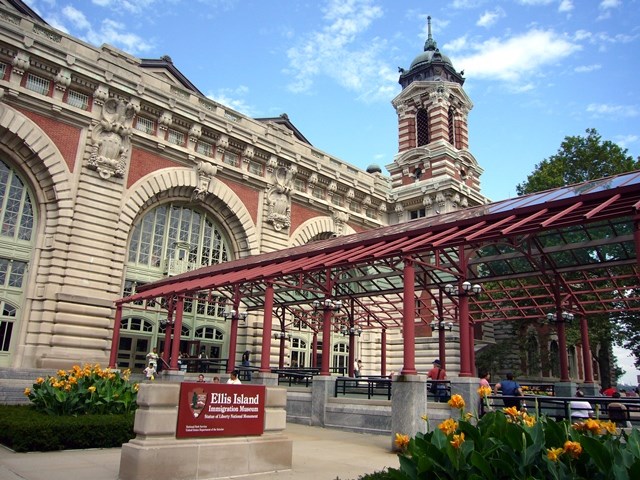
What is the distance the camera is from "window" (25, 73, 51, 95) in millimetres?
27136

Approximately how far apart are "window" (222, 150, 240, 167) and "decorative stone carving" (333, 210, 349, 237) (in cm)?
956

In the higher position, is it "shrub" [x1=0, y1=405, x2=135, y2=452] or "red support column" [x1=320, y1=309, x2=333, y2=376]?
"red support column" [x1=320, y1=309, x2=333, y2=376]

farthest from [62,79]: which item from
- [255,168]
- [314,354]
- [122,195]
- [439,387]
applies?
[439,387]

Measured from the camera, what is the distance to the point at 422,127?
169ft

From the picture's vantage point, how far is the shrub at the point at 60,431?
10.5 m

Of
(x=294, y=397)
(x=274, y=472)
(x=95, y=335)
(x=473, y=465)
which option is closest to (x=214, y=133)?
(x=95, y=335)

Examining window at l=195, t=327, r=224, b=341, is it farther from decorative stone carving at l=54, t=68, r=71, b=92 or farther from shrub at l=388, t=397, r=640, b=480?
shrub at l=388, t=397, r=640, b=480

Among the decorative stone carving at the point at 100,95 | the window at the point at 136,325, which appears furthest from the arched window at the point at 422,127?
the window at the point at 136,325

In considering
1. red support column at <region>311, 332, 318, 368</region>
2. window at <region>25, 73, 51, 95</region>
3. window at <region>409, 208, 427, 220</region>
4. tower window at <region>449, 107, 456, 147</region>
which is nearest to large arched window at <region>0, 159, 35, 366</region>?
window at <region>25, 73, 51, 95</region>

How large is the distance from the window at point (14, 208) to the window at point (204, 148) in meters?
10.5

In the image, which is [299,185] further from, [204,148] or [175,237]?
[175,237]

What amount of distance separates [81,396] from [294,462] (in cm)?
601

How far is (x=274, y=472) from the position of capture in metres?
9.22

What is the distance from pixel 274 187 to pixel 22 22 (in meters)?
17.4
